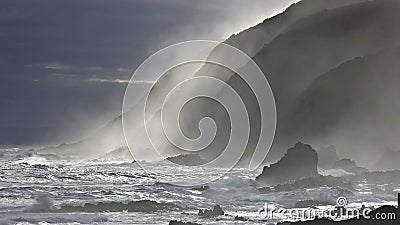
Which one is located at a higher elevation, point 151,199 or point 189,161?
point 189,161

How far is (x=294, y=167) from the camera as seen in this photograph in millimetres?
43750

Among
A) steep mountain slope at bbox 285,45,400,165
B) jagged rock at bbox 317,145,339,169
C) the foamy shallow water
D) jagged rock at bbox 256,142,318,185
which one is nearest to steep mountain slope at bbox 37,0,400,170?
steep mountain slope at bbox 285,45,400,165

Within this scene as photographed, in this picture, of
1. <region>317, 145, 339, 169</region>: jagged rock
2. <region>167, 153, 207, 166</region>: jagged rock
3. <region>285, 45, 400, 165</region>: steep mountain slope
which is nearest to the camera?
<region>317, 145, 339, 169</region>: jagged rock

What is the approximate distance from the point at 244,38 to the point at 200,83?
10.5m

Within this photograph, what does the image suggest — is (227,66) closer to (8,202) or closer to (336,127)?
(336,127)

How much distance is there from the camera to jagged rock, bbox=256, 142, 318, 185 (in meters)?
42.7

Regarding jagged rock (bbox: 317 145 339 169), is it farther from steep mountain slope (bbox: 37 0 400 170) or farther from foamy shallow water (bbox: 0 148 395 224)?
foamy shallow water (bbox: 0 148 395 224)

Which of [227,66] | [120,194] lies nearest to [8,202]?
[120,194]

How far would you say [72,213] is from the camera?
98.6 ft

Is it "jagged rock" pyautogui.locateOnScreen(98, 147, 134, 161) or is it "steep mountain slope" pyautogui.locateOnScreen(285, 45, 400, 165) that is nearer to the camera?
"steep mountain slope" pyautogui.locateOnScreen(285, 45, 400, 165)

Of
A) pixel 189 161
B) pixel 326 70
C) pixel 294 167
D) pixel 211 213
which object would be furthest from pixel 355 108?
pixel 211 213

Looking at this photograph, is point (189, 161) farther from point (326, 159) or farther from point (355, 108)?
point (326, 159)

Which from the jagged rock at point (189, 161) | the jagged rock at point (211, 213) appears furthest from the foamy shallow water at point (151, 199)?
the jagged rock at point (189, 161)

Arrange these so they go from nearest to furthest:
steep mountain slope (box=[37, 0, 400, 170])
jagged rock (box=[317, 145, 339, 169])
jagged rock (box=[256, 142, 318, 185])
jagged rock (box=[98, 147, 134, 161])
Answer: jagged rock (box=[256, 142, 318, 185]), jagged rock (box=[317, 145, 339, 169]), steep mountain slope (box=[37, 0, 400, 170]), jagged rock (box=[98, 147, 134, 161])
